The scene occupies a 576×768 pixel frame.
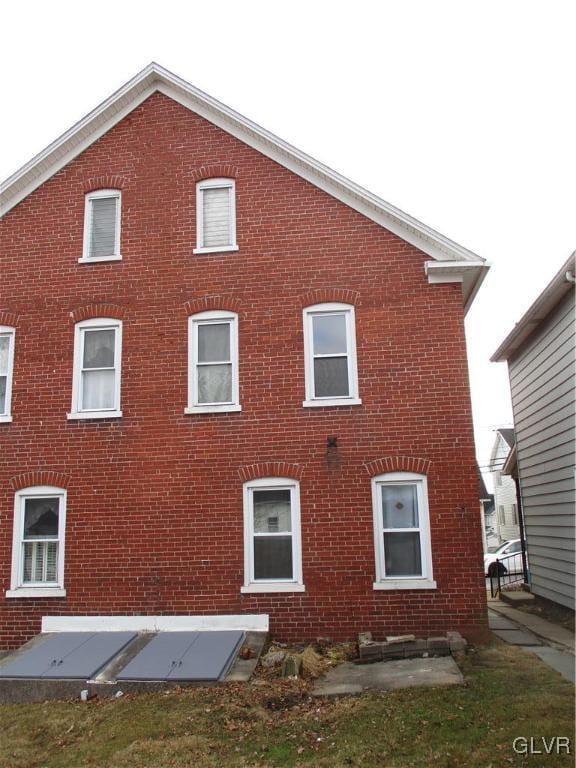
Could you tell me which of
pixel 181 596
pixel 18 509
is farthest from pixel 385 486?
pixel 18 509

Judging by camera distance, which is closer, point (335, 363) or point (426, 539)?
point (426, 539)

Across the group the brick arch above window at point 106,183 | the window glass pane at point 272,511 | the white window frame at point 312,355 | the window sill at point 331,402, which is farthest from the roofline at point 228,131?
the window glass pane at point 272,511

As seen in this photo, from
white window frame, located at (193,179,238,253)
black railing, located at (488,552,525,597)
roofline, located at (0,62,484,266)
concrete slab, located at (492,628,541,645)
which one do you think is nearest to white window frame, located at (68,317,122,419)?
white window frame, located at (193,179,238,253)

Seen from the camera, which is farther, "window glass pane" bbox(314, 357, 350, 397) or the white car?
the white car

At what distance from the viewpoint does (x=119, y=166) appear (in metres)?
13.3

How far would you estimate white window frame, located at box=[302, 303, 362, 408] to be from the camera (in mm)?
11805

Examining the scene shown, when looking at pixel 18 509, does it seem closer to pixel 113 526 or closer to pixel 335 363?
pixel 113 526

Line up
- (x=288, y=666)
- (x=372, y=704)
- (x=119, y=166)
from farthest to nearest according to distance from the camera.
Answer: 1. (x=119, y=166)
2. (x=288, y=666)
3. (x=372, y=704)

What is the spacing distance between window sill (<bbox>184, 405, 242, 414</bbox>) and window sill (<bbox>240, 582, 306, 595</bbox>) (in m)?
3.03

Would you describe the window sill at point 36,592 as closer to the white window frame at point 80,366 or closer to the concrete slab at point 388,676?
the white window frame at point 80,366

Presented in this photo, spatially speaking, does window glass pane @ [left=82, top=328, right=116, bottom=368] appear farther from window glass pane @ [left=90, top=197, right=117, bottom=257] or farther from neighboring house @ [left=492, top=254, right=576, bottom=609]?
neighboring house @ [left=492, top=254, right=576, bottom=609]

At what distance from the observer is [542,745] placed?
645 centimetres

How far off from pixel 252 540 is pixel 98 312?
512 centimetres

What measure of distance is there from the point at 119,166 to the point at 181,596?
8303mm
